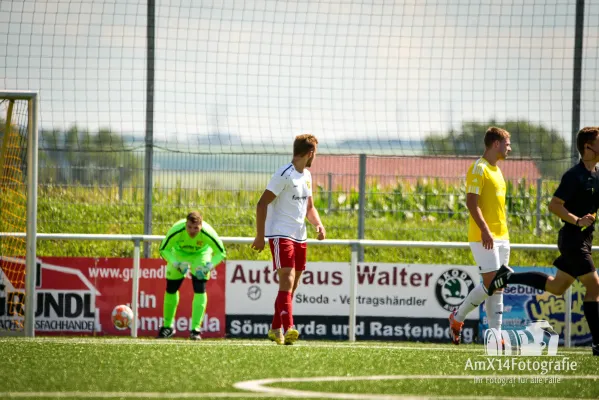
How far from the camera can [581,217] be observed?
27.3 feet

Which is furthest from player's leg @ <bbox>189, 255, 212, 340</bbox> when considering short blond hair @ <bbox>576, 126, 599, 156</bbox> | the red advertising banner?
short blond hair @ <bbox>576, 126, 599, 156</bbox>

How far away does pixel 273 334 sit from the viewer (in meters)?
9.08

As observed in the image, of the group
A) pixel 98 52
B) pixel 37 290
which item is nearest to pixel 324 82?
pixel 98 52

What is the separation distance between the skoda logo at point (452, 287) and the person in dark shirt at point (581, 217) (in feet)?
11.2

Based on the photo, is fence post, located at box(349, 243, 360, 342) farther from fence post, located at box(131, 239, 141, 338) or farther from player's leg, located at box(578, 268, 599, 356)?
player's leg, located at box(578, 268, 599, 356)

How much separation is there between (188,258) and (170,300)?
0.51 metres

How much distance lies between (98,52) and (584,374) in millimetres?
7846

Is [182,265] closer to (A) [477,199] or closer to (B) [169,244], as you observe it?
(B) [169,244]

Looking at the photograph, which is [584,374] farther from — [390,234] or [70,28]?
[70,28]

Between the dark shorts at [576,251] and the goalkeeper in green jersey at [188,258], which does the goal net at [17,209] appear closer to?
the goalkeeper in green jersey at [188,258]

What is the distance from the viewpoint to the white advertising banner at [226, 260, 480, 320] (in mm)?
11906

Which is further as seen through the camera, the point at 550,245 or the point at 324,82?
the point at 324,82

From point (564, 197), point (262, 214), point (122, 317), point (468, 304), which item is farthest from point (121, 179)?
point (564, 197)

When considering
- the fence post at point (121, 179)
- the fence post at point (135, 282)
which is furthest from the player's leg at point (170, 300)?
the fence post at point (121, 179)
